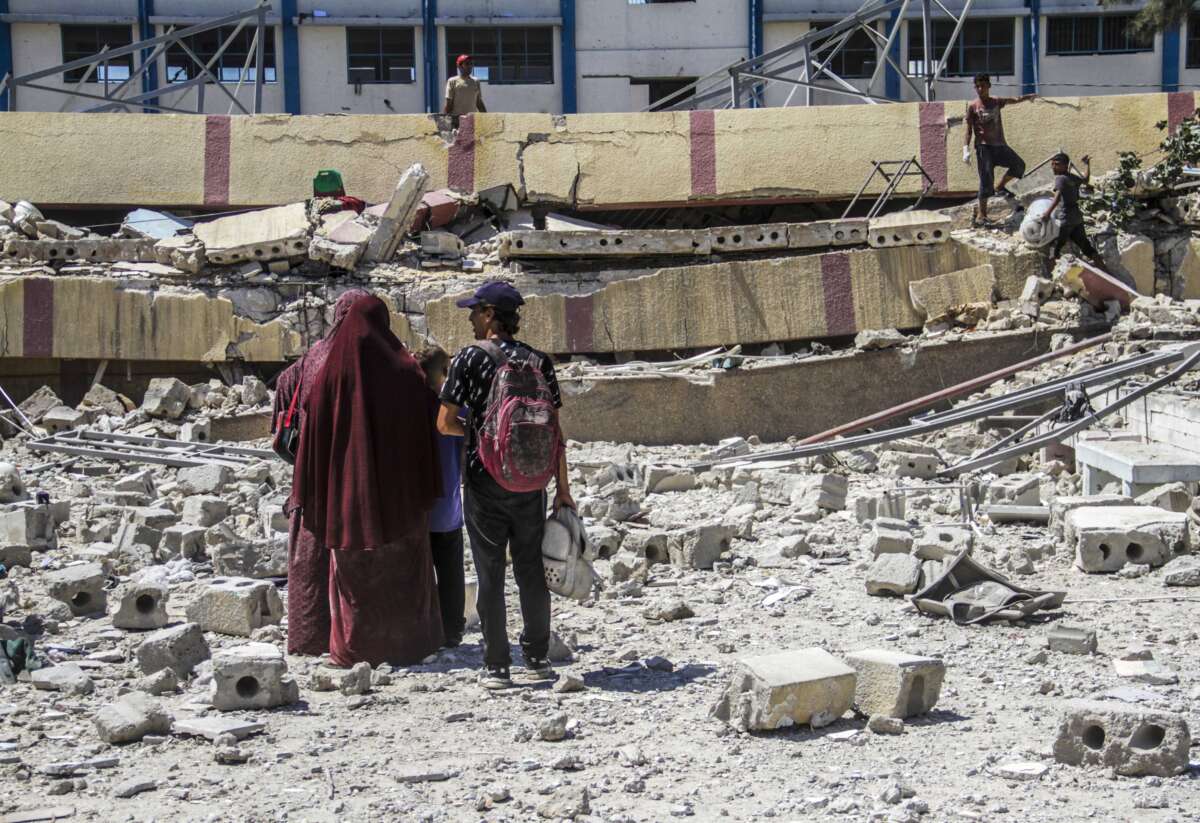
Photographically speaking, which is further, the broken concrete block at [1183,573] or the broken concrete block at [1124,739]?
the broken concrete block at [1183,573]

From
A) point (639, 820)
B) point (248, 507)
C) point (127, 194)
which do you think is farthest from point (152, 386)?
point (639, 820)

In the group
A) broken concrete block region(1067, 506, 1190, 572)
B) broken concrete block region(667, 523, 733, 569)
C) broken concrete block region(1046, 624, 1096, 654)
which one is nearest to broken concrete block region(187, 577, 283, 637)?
broken concrete block region(667, 523, 733, 569)

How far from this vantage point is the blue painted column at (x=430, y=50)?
22141 mm

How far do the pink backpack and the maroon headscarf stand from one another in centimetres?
50

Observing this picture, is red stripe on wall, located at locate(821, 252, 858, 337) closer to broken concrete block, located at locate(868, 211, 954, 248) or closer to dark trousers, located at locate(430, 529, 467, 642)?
broken concrete block, located at locate(868, 211, 954, 248)

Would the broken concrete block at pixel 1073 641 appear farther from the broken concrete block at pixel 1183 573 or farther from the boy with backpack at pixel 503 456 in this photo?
the boy with backpack at pixel 503 456

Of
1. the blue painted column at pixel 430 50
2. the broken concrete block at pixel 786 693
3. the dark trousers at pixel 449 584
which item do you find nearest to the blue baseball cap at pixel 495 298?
the dark trousers at pixel 449 584

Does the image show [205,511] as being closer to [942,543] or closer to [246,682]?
[246,682]

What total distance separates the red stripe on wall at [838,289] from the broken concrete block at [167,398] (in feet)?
18.4

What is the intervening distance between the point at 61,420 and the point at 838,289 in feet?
22.0

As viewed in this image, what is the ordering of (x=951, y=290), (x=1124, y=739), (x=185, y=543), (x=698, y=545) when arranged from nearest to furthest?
(x=1124, y=739)
(x=698, y=545)
(x=185, y=543)
(x=951, y=290)

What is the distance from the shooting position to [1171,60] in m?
22.2

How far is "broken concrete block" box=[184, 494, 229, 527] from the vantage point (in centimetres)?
827

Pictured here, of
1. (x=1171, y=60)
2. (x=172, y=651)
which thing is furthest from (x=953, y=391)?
(x=1171, y=60)
